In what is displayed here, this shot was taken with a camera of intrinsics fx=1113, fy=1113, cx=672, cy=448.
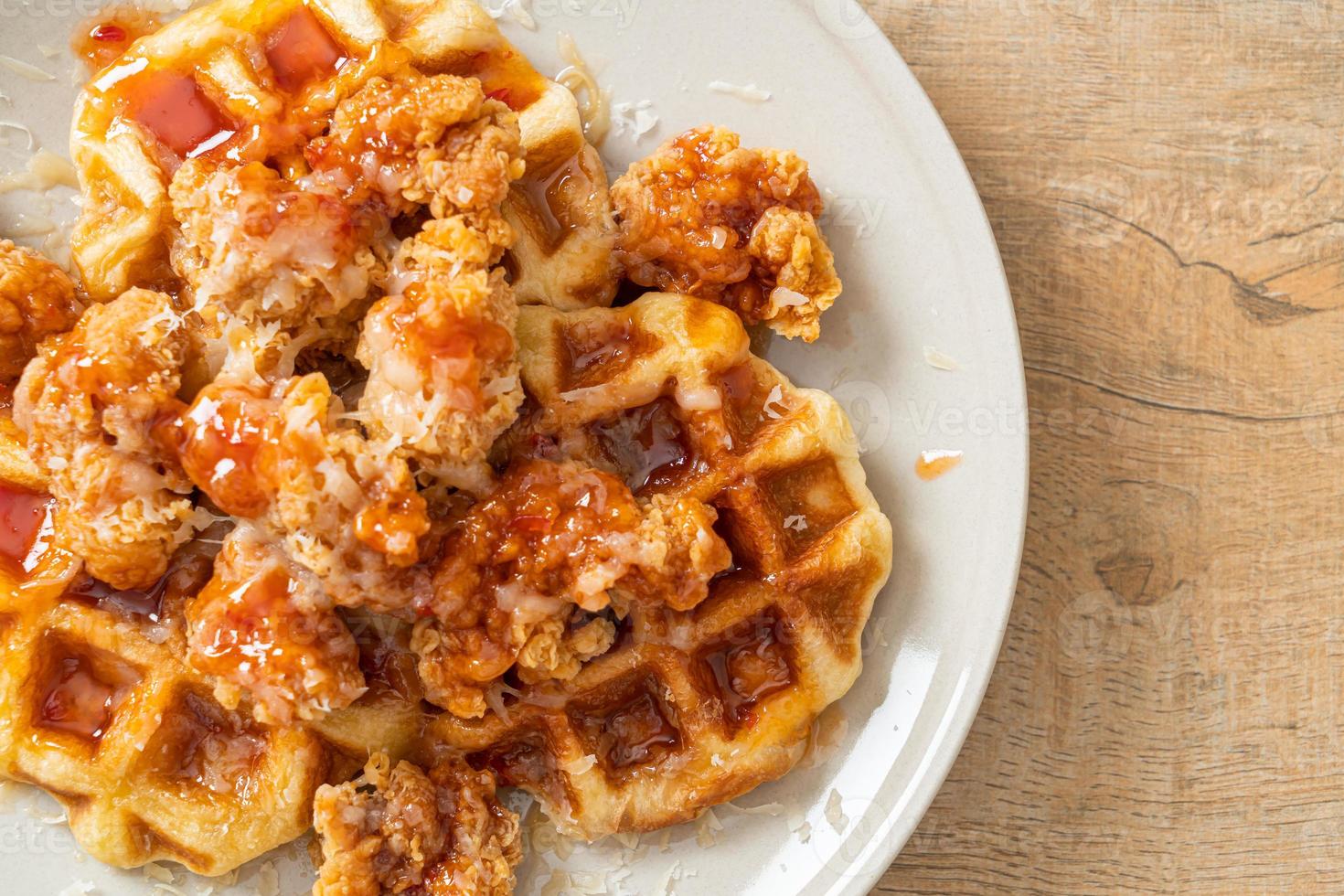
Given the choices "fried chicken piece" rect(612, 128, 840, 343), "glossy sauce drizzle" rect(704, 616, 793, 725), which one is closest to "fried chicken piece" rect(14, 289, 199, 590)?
"fried chicken piece" rect(612, 128, 840, 343)

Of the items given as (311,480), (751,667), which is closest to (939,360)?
(751,667)

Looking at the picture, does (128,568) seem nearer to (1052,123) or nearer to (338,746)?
(338,746)

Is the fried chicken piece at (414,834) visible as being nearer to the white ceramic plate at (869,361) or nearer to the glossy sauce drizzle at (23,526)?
the white ceramic plate at (869,361)

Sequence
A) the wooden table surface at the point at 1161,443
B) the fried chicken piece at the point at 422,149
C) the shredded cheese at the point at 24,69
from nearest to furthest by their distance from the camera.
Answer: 1. the fried chicken piece at the point at 422,149
2. the shredded cheese at the point at 24,69
3. the wooden table surface at the point at 1161,443

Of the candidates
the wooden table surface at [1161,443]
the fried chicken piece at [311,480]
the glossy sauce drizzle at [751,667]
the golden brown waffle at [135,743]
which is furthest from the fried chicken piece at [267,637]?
the wooden table surface at [1161,443]

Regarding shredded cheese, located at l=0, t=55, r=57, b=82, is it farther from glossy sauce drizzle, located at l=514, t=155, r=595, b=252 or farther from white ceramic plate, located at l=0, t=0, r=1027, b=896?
glossy sauce drizzle, located at l=514, t=155, r=595, b=252

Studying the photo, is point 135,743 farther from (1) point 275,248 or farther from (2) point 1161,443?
(2) point 1161,443
